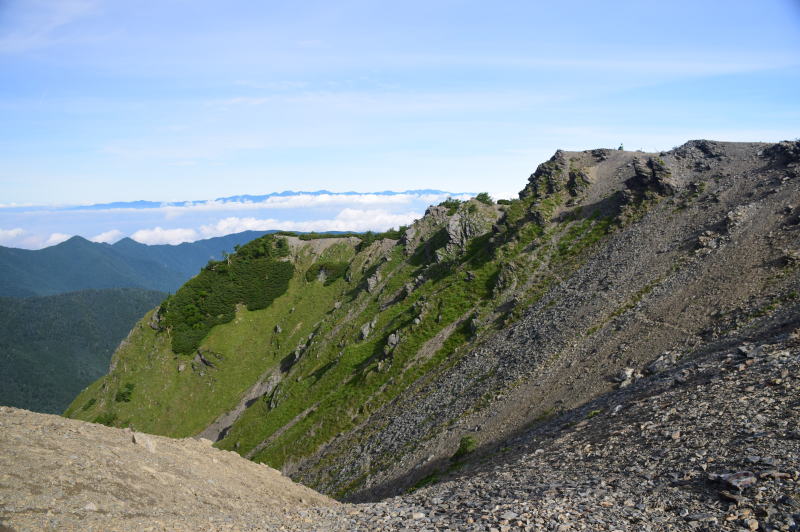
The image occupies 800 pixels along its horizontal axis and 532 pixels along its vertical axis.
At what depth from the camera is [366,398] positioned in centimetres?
5144

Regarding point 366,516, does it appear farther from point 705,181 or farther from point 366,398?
point 705,181

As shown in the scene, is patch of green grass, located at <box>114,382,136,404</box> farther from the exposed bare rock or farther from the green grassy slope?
the exposed bare rock

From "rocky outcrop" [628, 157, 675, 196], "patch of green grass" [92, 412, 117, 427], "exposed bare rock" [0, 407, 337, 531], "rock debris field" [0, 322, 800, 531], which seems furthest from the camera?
"patch of green grass" [92, 412, 117, 427]

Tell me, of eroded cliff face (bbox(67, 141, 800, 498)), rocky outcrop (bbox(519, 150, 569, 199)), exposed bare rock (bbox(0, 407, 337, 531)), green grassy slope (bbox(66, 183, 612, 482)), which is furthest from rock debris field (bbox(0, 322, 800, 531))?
rocky outcrop (bbox(519, 150, 569, 199))

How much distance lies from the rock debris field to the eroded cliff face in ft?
31.1

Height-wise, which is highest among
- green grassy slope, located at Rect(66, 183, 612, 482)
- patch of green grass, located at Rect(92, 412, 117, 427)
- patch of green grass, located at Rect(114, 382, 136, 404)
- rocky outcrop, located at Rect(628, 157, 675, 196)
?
rocky outcrop, located at Rect(628, 157, 675, 196)

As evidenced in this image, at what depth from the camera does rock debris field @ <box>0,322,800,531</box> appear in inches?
484

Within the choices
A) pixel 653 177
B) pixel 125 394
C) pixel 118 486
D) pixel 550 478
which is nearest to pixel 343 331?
pixel 125 394

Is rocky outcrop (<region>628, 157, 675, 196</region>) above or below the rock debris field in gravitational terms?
above

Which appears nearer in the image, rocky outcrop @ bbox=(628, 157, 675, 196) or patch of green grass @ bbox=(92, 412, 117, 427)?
rocky outcrop @ bbox=(628, 157, 675, 196)

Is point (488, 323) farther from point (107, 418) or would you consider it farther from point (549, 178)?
point (107, 418)

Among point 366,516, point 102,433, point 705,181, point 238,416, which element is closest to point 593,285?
point 705,181

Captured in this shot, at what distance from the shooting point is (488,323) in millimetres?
50188

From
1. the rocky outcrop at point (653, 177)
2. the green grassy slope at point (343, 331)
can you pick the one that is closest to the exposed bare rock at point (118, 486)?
the green grassy slope at point (343, 331)
